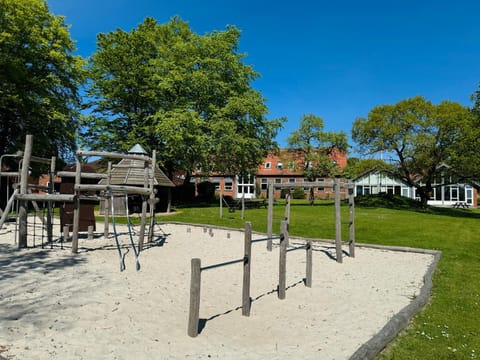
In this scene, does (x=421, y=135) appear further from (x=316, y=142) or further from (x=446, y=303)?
(x=446, y=303)

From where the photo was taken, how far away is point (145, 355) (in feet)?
14.0

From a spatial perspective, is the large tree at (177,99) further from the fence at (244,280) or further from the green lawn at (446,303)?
the fence at (244,280)

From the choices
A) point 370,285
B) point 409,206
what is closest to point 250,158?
point 409,206

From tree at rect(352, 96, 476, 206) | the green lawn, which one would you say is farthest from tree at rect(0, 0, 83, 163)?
tree at rect(352, 96, 476, 206)

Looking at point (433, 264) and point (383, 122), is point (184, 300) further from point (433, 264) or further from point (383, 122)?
point (383, 122)

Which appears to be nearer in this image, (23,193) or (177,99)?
(23,193)

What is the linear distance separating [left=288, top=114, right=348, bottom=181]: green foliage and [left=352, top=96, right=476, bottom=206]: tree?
2521 mm

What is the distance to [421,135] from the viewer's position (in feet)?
101

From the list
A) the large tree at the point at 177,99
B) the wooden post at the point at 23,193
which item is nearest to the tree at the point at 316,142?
the large tree at the point at 177,99

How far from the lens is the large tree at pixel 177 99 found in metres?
26.9

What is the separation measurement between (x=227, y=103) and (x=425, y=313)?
24508mm

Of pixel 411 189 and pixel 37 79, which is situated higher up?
pixel 37 79

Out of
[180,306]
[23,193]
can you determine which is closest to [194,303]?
Answer: [180,306]

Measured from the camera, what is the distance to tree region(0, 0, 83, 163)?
2383cm
